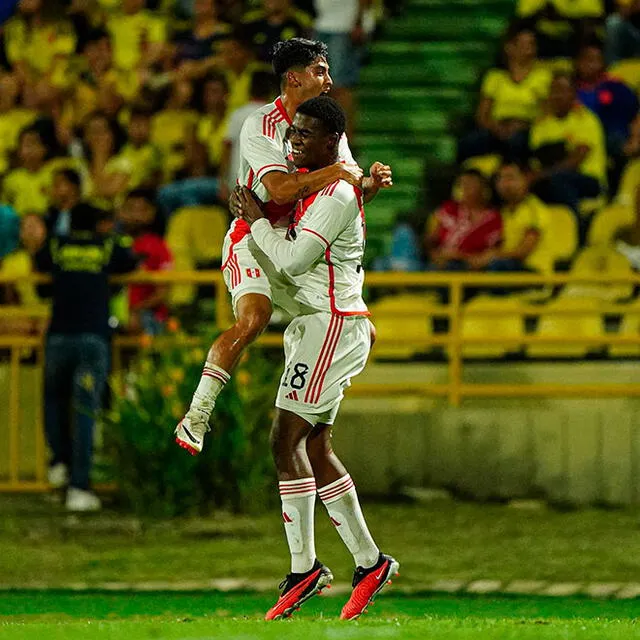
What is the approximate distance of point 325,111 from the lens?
8969mm

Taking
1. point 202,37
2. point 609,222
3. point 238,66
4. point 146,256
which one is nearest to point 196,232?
point 146,256

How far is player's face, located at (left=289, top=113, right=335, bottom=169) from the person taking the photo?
902 centimetres

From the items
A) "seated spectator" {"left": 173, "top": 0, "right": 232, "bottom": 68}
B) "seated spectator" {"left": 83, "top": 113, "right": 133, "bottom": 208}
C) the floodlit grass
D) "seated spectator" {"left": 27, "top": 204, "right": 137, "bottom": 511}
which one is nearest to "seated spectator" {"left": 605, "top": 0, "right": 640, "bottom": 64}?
"seated spectator" {"left": 173, "top": 0, "right": 232, "bottom": 68}

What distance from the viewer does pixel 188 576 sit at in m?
12.2

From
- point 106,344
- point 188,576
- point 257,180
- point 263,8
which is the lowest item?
point 188,576

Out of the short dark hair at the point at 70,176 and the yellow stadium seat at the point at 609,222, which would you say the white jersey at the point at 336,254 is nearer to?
the short dark hair at the point at 70,176

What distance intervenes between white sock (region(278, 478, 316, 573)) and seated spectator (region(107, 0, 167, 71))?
11.1 m

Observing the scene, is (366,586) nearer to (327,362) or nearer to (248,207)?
(327,362)

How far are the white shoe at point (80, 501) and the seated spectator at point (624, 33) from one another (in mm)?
6561

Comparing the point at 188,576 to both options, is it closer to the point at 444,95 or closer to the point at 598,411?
the point at 598,411

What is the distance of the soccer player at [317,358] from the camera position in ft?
29.7

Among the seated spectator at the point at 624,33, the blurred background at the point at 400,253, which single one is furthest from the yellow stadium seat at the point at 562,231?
the seated spectator at the point at 624,33

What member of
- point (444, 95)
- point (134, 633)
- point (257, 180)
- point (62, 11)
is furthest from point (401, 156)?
point (134, 633)

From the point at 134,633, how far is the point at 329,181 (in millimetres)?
2297
